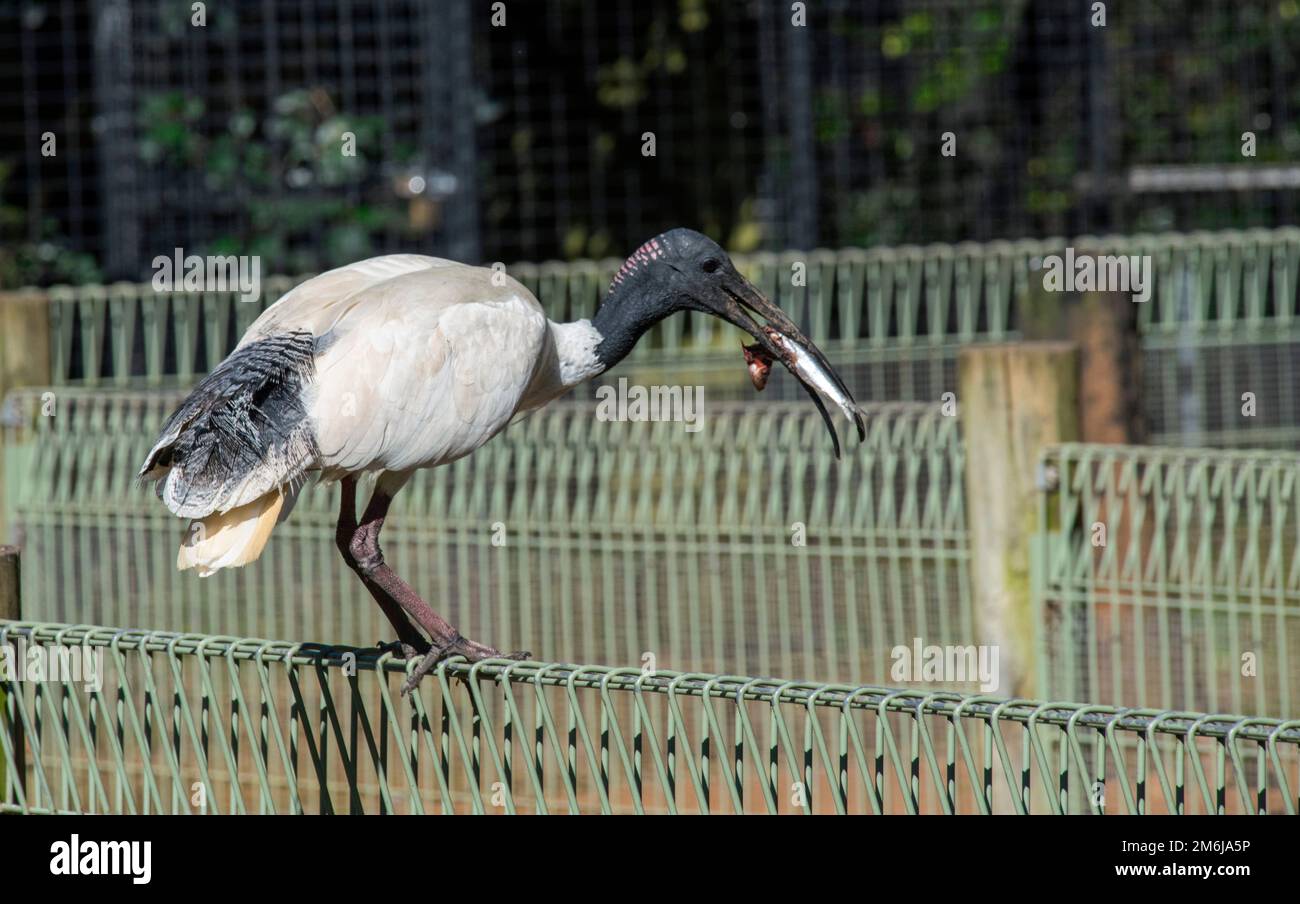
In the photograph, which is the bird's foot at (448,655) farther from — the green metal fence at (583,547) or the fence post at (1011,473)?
the fence post at (1011,473)

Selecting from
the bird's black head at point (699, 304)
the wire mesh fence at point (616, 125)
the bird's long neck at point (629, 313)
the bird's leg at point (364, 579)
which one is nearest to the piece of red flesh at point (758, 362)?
the bird's black head at point (699, 304)

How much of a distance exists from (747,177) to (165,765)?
6.55m

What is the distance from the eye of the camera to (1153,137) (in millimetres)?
11797

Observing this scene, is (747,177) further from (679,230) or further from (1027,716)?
(1027,716)

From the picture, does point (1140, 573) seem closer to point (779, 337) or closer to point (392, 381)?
point (779, 337)

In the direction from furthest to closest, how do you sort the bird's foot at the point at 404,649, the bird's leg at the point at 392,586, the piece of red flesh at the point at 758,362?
the piece of red flesh at the point at 758,362 < the bird's foot at the point at 404,649 < the bird's leg at the point at 392,586

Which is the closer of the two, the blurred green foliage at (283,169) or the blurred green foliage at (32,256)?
the blurred green foliage at (32,256)

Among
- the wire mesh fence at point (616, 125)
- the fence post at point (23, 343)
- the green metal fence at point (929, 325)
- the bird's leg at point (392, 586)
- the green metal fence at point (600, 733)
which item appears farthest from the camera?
the wire mesh fence at point (616, 125)

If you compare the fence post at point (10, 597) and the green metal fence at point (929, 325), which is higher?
the green metal fence at point (929, 325)

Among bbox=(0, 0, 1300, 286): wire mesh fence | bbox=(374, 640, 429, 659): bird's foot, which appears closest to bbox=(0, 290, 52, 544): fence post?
bbox=(374, 640, 429, 659): bird's foot

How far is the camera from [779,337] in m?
4.47

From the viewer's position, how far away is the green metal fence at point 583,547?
5.52m
